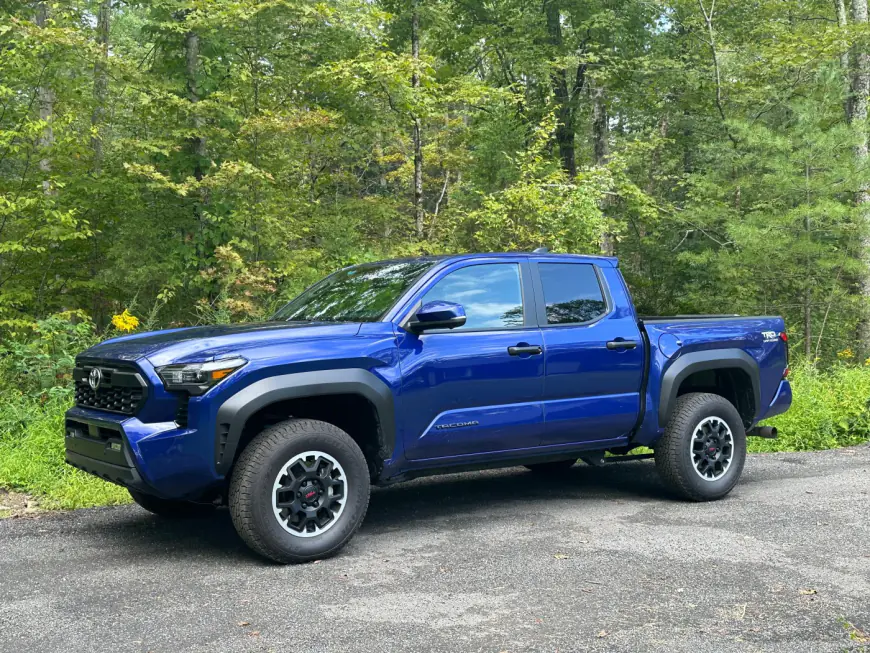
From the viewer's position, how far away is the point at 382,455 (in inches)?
207

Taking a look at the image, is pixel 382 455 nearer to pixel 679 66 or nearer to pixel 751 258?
pixel 751 258

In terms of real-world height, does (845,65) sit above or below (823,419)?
above

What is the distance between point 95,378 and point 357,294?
1.83 meters

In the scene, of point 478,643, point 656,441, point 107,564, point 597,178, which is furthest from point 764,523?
point 597,178

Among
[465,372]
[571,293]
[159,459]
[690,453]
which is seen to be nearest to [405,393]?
[465,372]

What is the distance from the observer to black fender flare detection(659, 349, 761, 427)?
6441 mm

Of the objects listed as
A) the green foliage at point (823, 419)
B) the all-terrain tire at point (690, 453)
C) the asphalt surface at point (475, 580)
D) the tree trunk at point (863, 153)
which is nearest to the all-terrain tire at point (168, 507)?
the asphalt surface at point (475, 580)

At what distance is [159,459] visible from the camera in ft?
15.0

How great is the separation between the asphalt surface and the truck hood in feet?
4.00

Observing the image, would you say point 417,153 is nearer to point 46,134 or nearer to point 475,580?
point 46,134

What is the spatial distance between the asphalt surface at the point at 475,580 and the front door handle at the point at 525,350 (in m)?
1.21

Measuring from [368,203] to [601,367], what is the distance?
1217cm

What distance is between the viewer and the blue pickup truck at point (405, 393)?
4699mm

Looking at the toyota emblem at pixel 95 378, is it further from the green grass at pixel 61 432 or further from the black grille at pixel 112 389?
the green grass at pixel 61 432
